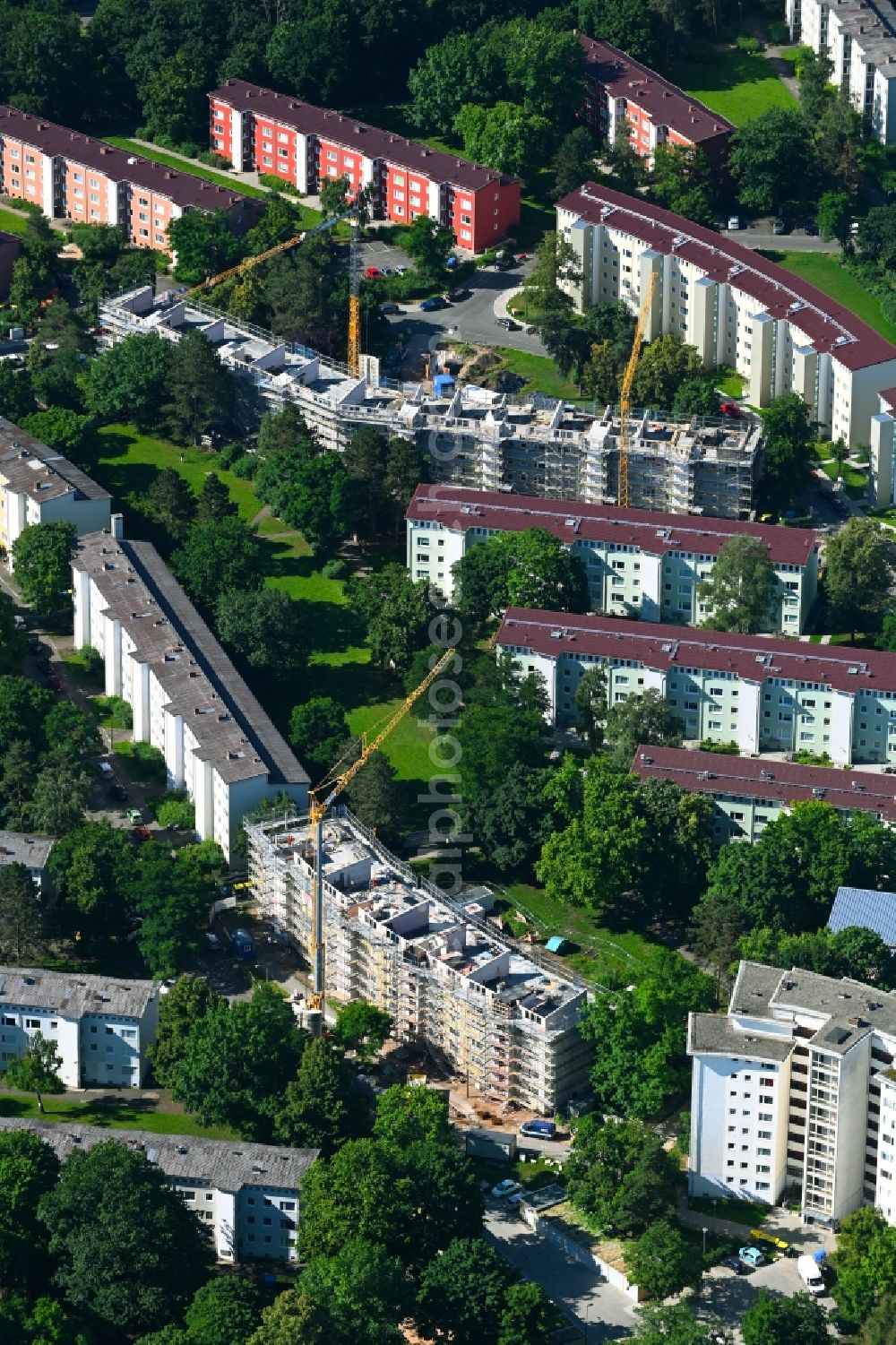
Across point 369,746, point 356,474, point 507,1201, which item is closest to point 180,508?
point 356,474

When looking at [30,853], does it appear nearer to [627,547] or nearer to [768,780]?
[768,780]

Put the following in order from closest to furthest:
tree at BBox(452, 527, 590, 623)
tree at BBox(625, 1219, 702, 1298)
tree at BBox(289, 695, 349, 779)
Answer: tree at BBox(625, 1219, 702, 1298) < tree at BBox(289, 695, 349, 779) < tree at BBox(452, 527, 590, 623)

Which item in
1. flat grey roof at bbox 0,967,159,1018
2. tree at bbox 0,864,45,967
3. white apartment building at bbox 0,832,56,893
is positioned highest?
white apartment building at bbox 0,832,56,893

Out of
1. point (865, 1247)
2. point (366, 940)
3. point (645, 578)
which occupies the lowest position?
point (865, 1247)

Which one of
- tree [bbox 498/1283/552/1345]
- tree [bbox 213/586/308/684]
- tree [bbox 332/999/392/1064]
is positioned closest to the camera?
tree [bbox 498/1283/552/1345]

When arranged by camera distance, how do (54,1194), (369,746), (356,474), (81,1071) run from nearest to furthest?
(54,1194), (81,1071), (369,746), (356,474)

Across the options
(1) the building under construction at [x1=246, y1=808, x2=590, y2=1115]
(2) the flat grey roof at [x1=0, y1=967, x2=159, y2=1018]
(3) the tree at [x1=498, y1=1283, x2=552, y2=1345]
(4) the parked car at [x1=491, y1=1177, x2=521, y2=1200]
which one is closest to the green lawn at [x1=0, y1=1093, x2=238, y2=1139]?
(2) the flat grey roof at [x1=0, y1=967, x2=159, y2=1018]

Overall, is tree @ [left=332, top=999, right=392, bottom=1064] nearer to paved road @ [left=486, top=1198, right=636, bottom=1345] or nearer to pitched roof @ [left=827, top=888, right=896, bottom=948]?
paved road @ [left=486, top=1198, right=636, bottom=1345]

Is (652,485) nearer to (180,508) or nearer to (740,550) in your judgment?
(740,550)
